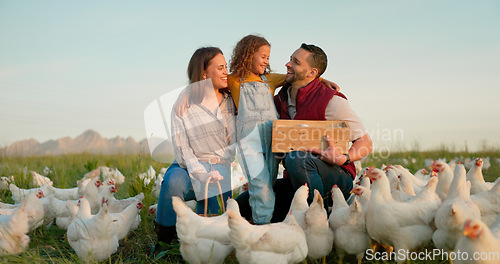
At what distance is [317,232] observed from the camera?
3.32 m

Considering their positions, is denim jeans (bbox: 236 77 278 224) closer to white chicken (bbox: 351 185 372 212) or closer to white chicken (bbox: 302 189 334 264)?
white chicken (bbox: 302 189 334 264)

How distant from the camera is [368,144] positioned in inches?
162

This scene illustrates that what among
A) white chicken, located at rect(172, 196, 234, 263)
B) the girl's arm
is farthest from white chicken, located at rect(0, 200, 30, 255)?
the girl's arm

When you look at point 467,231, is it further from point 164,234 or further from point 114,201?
point 114,201

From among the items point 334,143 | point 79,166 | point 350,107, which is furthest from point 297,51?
point 79,166

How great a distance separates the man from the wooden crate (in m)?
0.08

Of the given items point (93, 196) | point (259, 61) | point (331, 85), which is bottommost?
point (93, 196)

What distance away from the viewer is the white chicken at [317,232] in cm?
331

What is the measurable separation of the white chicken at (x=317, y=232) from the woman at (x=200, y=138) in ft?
3.28

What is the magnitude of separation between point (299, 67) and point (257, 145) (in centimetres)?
95

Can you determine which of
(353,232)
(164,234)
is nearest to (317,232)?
(353,232)

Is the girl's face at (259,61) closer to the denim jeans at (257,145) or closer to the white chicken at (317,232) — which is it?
the denim jeans at (257,145)

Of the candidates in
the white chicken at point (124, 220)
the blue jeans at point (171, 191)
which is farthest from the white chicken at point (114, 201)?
the blue jeans at point (171, 191)

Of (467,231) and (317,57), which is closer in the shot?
(467,231)
